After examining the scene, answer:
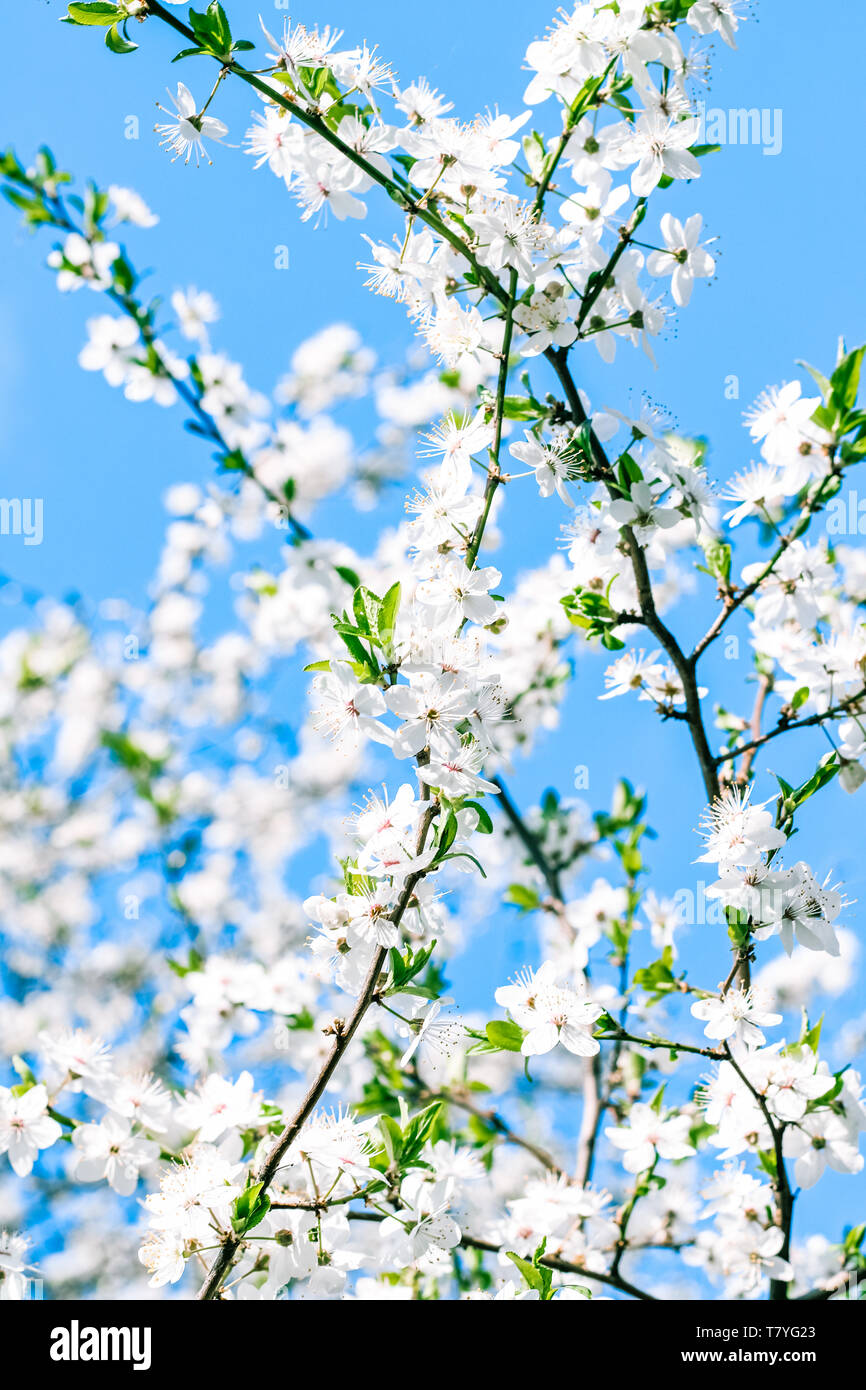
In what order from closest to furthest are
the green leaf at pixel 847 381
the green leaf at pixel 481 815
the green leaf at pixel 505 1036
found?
the green leaf at pixel 481 815 → the green leaf at pixel 505 1036 → the green leaf at pixel 847 381

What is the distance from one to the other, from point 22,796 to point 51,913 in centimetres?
81

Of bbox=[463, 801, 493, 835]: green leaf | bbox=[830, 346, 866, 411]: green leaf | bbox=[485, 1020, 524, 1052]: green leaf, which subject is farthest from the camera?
bbox=[830, 346, 866, 411]: green leaf

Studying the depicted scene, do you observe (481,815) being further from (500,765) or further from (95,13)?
(95,13)

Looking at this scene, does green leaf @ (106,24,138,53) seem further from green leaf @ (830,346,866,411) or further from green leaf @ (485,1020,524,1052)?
green leaf @ (485,1020,524,1052)

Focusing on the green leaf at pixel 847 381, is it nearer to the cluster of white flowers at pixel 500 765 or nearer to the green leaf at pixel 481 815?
the cluster of white flowers at pixel 500 765

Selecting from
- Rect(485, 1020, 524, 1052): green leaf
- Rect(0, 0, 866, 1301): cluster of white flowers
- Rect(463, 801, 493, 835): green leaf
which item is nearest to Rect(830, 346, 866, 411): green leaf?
Rect(0, 0, 866, 1301): cluster of white flowers

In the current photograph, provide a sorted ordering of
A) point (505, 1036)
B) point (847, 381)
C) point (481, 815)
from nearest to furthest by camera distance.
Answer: point (481, 815), point (505, 1036), point (847, 381)

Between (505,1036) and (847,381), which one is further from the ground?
(847,381)

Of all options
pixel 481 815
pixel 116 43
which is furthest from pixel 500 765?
pixel 116 43

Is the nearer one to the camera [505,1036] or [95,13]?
[95,13]

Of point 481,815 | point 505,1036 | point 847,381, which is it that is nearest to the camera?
point 481,815

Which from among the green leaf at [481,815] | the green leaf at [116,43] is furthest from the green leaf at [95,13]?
the green leaf at [481,815]

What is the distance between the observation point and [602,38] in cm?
137
